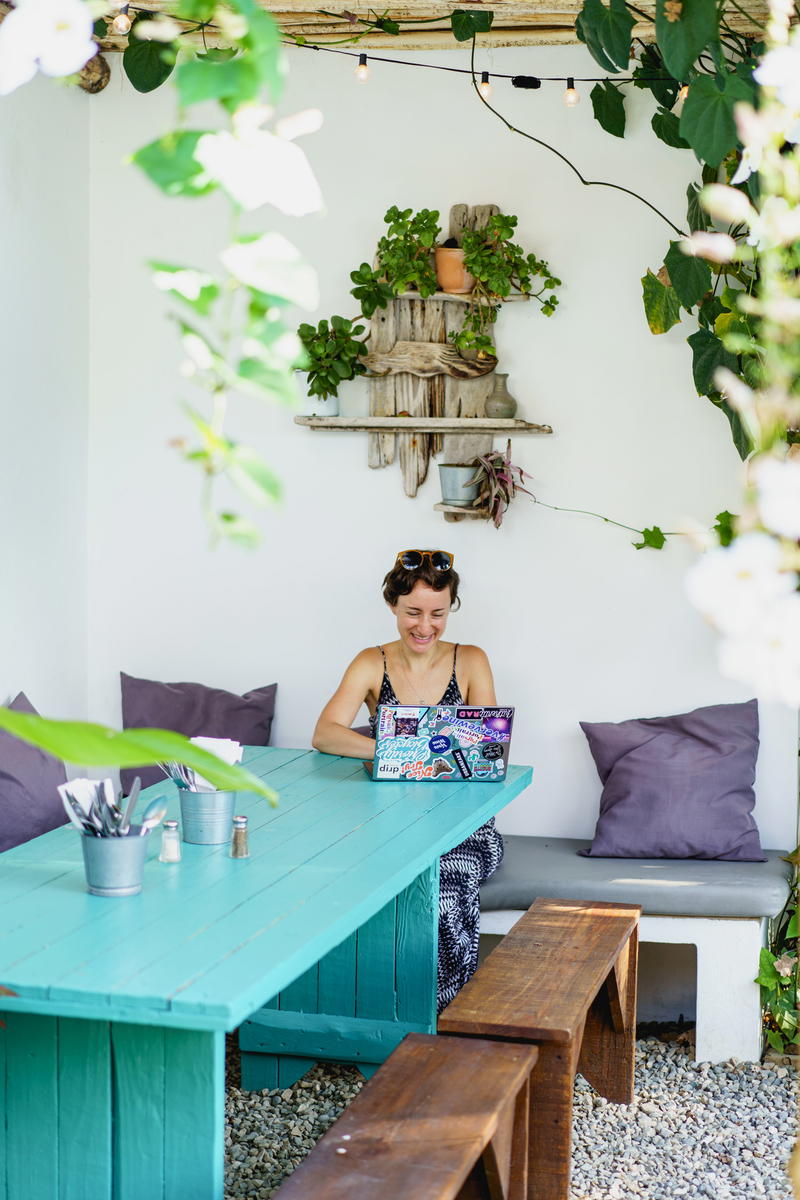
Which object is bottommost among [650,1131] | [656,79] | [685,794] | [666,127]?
[650,1131]

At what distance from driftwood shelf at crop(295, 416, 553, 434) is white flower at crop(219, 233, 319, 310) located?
358cm

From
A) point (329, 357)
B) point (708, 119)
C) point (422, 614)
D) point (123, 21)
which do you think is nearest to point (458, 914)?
point (422, 614)

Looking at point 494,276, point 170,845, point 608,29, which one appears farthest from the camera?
point 494,276

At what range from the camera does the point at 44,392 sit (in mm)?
4395

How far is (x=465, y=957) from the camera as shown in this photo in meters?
3.65

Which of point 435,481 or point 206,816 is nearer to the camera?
point 206,816

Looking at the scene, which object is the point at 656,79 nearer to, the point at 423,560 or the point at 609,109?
the point at 609,109

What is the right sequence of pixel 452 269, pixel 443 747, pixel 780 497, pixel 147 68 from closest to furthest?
1. pixel 780 497
2. pixel 443 747
3. pixel 147 68
4. pixel 452 269

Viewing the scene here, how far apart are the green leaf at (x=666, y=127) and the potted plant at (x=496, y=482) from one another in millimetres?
1029

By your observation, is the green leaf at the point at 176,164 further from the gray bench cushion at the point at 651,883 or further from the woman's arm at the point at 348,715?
the gray bench cushion at the point at 651,883

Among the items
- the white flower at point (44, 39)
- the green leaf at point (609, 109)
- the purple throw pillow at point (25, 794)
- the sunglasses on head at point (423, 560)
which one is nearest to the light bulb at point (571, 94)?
the green leaf at point (609, 109)

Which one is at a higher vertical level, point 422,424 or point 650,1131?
point 422,424

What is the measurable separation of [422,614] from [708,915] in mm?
1164

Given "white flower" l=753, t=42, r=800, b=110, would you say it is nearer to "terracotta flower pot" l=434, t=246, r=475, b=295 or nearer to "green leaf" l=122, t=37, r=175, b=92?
"green leaf" l=122, t=37, r=175, b=92
